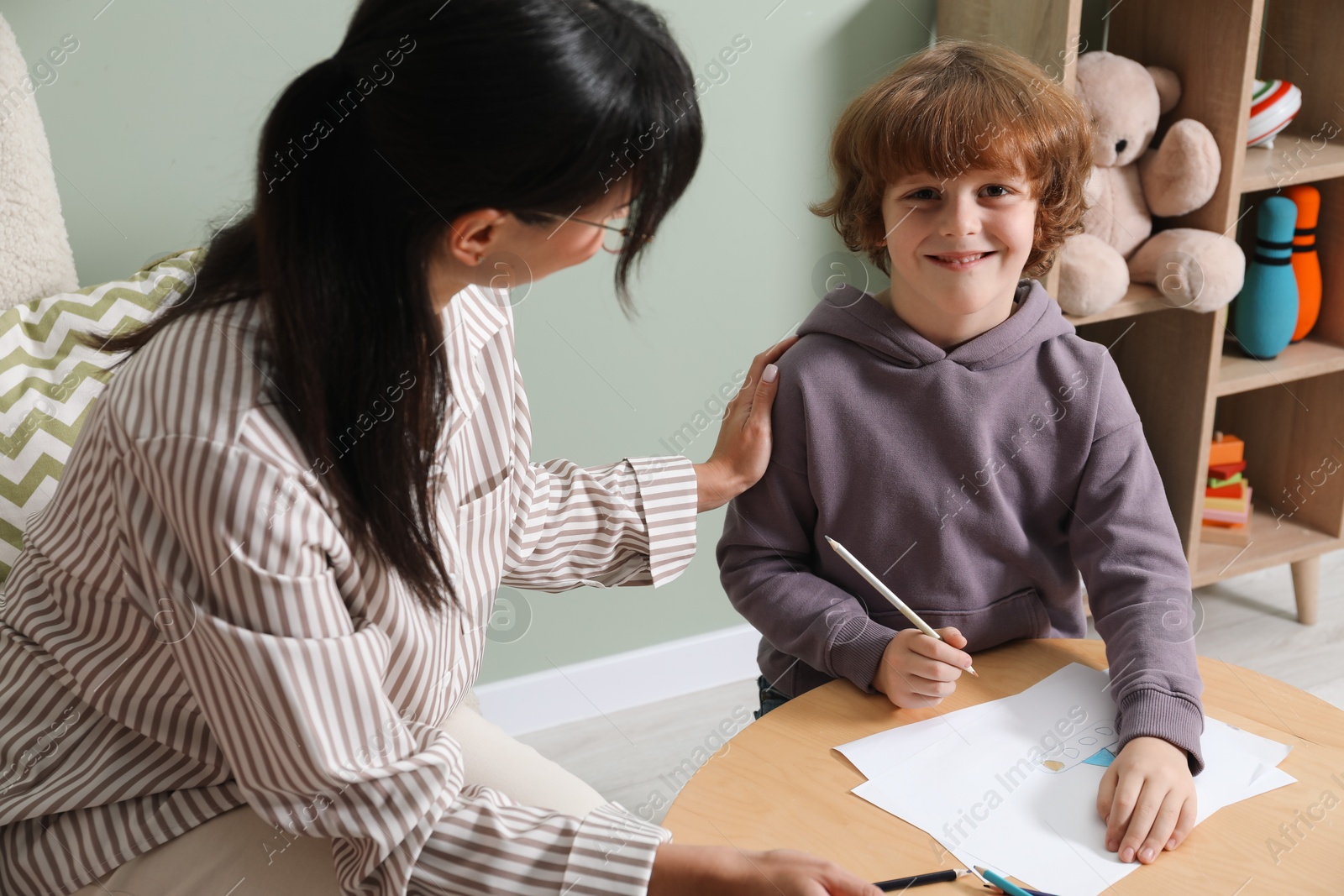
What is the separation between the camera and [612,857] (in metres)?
0.78

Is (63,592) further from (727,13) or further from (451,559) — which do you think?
(727,13)

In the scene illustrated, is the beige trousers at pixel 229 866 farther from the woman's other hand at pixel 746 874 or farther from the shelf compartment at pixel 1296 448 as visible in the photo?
the shelf compartment at pixel 1296 448

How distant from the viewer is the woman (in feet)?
2.28

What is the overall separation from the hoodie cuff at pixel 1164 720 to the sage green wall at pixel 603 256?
1011 mm

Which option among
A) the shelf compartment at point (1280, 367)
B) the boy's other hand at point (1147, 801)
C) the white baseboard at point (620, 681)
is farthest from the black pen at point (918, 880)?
the shelf compartment at point (1280, 367)

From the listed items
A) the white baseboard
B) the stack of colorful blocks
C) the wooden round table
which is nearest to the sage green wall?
the white baseboard

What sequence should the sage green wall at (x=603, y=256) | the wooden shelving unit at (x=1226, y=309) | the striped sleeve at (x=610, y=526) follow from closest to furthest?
the striped sleeve at (x=610, y=526)
the sage green wall at (x=603, y=256)
the wooden shelving unit at (x=1226, y=309)

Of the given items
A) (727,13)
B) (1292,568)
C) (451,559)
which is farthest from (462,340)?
(1292,568)

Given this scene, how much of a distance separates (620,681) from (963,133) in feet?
4.03

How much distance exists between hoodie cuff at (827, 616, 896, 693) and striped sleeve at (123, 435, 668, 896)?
0.95ft

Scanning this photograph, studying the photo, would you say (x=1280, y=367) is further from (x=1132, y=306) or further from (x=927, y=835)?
(x=927, y=835)

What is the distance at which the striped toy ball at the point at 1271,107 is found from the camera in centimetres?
183

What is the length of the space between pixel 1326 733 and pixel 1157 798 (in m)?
0.21

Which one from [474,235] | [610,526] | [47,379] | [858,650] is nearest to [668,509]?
[610,526]
